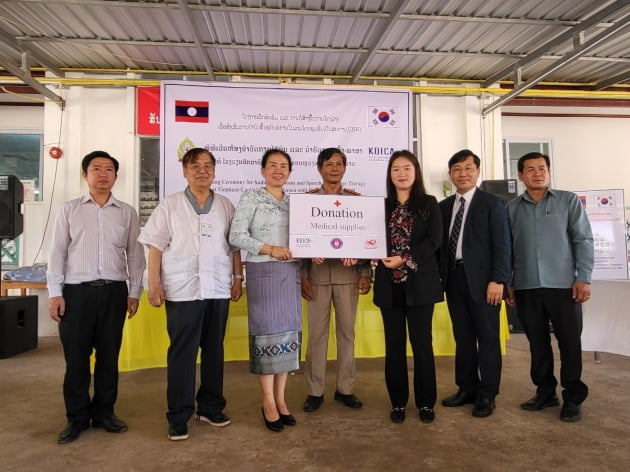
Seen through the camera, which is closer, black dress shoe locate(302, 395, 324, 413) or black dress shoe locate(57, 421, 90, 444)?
black dress shoe locate(57, 421, 90, 444)

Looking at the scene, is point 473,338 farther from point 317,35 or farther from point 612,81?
point 612,81

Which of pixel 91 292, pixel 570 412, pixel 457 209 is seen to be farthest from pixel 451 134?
pixel 91 292

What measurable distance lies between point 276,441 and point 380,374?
1.39 m

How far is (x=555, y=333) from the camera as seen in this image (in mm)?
2393

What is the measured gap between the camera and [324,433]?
6.86 feet

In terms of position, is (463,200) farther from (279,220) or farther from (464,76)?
(464,76)

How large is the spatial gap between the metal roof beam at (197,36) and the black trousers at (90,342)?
2432mm

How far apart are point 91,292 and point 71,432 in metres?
0.70

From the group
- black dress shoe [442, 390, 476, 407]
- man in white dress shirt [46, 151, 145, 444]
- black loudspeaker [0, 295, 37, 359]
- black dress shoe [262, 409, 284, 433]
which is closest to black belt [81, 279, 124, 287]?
man in white dress shirt [46, 151, 145, 444]

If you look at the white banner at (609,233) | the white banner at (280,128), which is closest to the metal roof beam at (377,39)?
the white banner at (280,128)

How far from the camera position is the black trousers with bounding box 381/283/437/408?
2160 mm

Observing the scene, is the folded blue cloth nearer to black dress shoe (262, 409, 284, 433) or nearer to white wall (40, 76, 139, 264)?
white wall (40, 76, 139, 264)

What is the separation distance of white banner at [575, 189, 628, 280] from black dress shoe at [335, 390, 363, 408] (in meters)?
3.98

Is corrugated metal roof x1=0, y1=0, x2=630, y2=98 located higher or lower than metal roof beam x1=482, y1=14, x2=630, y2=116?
higher
